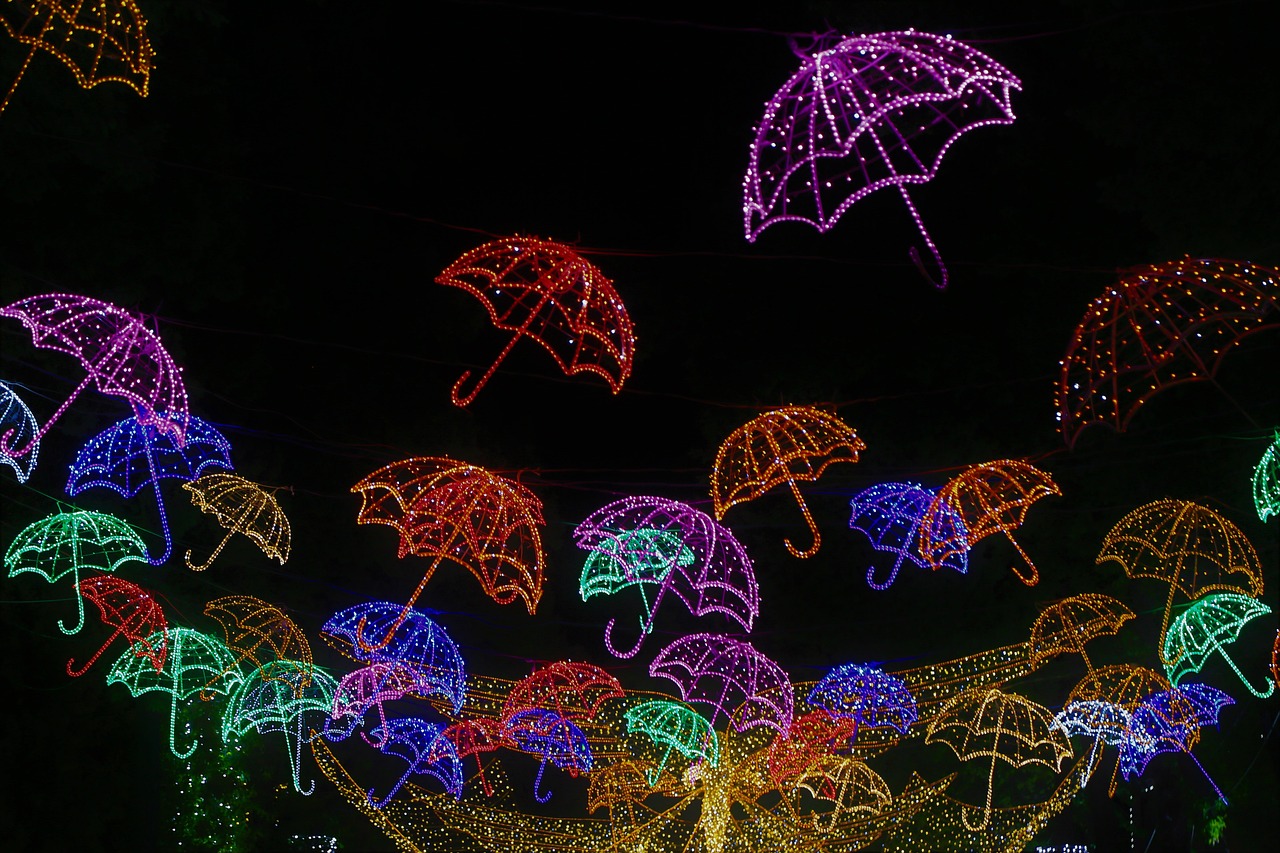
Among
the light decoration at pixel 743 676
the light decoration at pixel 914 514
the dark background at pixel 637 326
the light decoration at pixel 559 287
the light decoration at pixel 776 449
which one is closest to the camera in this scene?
the light decoration at pixel 559 287

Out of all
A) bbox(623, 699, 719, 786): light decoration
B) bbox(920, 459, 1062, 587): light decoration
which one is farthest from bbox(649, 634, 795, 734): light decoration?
bbox(920, 459, 1062, 587): light decoration

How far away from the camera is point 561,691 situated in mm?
11195

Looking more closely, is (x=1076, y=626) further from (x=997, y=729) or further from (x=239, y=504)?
(x=239, y=504)

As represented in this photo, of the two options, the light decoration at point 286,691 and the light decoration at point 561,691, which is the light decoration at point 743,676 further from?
the light decoration at point 286,691

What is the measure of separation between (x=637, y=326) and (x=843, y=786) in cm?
645

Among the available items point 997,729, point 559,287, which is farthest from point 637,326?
point 559,287

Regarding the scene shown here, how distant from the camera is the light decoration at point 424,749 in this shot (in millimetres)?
12268

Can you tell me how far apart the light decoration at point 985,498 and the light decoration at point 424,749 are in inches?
215

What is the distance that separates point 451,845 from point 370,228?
7.67 m

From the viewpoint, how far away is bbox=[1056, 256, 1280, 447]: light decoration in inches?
243

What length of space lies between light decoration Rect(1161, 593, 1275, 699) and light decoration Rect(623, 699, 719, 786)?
12.8 ft

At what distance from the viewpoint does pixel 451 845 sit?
14.6 meters

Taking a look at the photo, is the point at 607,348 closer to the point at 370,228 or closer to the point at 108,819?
the point at 108,819

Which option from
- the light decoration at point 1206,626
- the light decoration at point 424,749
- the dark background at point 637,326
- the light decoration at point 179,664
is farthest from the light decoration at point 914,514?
the light decoration at point 179,664
